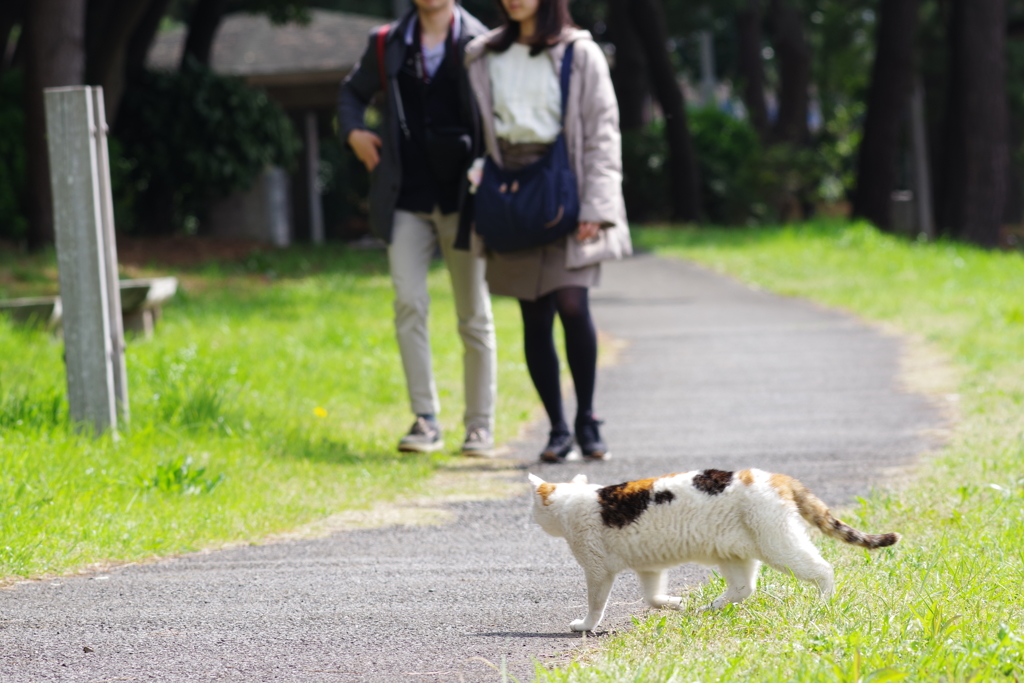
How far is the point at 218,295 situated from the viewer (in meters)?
11.9

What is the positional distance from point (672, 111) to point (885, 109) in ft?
12.8

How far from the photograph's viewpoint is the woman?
5051mm

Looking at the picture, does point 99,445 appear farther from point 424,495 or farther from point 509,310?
point 509,310

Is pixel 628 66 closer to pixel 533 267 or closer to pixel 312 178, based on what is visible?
pixel 312 178

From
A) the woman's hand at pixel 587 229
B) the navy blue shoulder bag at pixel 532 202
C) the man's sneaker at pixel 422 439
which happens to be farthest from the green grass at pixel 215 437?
the woman's hand at pixel 587 229

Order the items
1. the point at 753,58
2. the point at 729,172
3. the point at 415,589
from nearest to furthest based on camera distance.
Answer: the point at 415,589 < the point at 729,172 < the point at 753,58

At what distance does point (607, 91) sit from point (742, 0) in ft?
88.9

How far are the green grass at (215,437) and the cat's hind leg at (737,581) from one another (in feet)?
6.30

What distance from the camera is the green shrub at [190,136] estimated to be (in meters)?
17.7

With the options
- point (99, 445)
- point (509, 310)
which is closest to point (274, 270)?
point (509, 310)

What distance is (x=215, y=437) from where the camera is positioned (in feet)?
18.5

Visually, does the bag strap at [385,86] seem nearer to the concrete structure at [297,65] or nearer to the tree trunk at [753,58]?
the concrete structure at [297,65]

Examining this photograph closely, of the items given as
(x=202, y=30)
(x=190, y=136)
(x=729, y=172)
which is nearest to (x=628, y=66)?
(x=729, y=172)

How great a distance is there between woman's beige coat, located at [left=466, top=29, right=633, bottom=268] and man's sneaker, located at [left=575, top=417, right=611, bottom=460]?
70 cm
